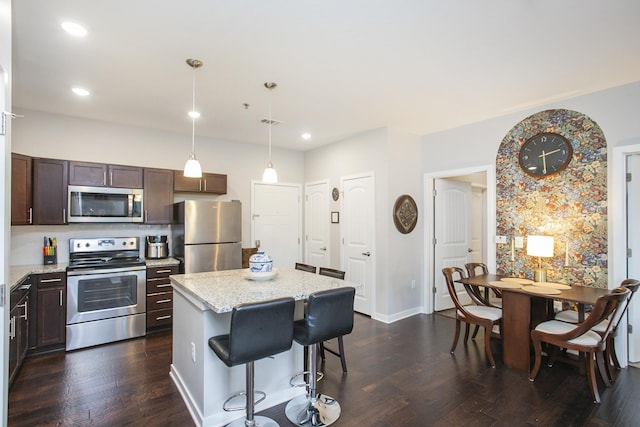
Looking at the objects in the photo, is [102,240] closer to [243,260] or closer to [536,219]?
[243,260]

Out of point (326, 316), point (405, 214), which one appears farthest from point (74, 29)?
point (405, 214)

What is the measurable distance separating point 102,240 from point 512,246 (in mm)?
5153

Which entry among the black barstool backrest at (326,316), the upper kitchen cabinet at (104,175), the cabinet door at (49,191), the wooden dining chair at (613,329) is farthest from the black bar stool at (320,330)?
the cabinet door at (49,191)

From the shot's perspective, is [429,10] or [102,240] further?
[102,240]

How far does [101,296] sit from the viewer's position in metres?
3.79

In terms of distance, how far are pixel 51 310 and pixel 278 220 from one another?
3331mm

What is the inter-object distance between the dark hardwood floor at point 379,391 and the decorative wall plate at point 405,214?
1.71 meters

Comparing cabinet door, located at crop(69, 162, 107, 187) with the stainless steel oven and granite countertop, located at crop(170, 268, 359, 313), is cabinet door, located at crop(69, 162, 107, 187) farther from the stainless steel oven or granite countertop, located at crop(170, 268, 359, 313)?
granite countertop, located at crop(170, 268, 359, 313)

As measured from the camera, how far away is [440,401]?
2.58 meters

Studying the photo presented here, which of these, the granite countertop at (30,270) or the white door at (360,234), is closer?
the granite countertop at (30,270)

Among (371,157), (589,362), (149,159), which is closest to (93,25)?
(149,159)

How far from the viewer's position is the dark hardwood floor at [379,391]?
2.35 metres

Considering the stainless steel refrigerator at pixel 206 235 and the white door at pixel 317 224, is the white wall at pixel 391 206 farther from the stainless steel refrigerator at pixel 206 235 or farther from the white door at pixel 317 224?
the stainless steel refrigerator at pixel 206 235

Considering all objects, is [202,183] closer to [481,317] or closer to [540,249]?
[481,317]
